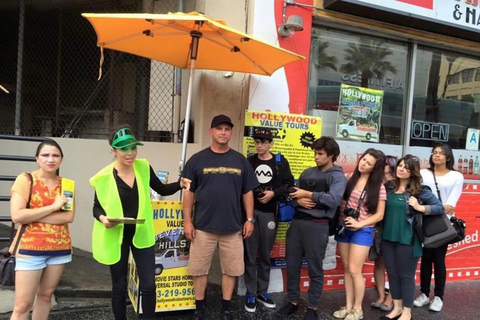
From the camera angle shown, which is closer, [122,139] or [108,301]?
[122,139]

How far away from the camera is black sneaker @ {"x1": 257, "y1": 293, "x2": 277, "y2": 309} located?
13.4 ft

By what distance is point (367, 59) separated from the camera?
17.3 feet

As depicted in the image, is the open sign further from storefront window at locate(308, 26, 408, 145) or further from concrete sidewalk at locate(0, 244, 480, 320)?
concrete sidewalk at locate(0, 244, 480, 320)

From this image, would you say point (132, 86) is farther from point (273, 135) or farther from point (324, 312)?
point (324, 312)

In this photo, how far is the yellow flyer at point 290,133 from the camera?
4172 mm

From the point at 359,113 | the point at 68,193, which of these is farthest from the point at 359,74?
the point at 68,193

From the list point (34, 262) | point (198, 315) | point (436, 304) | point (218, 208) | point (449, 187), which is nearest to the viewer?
point (34, 262)

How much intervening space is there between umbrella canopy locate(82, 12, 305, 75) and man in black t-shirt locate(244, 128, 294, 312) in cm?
77

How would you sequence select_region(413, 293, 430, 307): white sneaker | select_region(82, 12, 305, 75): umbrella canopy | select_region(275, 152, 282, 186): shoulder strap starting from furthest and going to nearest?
select_region(413, 293, 430, 307): white sneaker, select_region(275, 152, 282, 186): shoulder strap, select_region(82, 12, 305, 75): umbrella canopy

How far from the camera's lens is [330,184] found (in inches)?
148

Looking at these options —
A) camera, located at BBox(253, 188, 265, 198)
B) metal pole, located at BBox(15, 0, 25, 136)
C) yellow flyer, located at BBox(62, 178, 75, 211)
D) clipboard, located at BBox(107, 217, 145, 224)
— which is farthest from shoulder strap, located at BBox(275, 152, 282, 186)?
metal pole, located at BBox(15, 0, 25, 136)

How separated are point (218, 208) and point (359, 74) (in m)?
3.08

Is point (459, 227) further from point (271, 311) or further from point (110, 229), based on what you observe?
point (110, 229)

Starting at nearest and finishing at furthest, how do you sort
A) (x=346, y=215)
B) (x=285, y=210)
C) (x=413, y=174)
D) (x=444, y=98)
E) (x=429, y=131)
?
(x=413, y=174)
(x=346, y=215)
(x=285, y=210)
(x=429, y=131)
(x=444, y=98)
